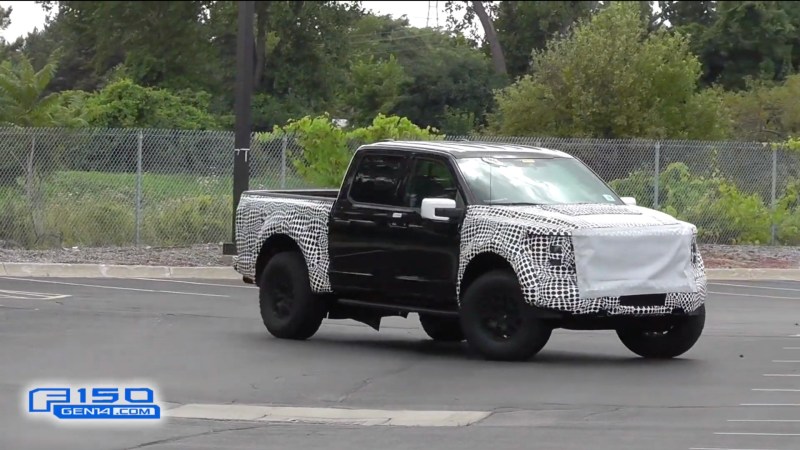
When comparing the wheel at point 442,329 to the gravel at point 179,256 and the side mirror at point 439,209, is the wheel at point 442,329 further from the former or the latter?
the gravel at point 179,256

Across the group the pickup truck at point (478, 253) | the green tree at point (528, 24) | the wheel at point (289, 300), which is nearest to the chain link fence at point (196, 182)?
the pickup truck at point (478, 253)

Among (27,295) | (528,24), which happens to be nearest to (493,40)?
(528,24)

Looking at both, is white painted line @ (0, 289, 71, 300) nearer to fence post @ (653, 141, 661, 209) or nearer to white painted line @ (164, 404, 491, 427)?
white painted line @ (164, 404, 491, 427)

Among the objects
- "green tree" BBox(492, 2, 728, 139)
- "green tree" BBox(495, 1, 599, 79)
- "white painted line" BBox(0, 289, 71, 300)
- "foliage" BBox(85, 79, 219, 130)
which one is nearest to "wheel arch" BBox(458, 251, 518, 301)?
"white painted line" BBox(0, 289, 71, 300)

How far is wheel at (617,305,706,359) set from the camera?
12866 millimetres

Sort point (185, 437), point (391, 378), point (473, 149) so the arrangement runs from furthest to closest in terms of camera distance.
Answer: point (473, 149), point (391, 378), point (185, 437)

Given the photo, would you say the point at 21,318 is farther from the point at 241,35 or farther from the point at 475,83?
the point at 475,83

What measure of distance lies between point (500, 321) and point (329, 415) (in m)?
2.91

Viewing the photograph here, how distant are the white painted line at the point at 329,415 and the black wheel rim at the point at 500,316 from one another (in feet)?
8.00

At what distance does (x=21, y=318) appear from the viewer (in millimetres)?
15664

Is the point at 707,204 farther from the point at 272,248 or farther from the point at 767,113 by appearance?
the point at 767,113

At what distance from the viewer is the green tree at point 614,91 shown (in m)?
33.8

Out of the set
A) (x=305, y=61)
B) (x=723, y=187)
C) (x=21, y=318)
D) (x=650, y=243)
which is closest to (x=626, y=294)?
(x=650, y=243)

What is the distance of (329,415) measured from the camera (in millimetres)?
10023
